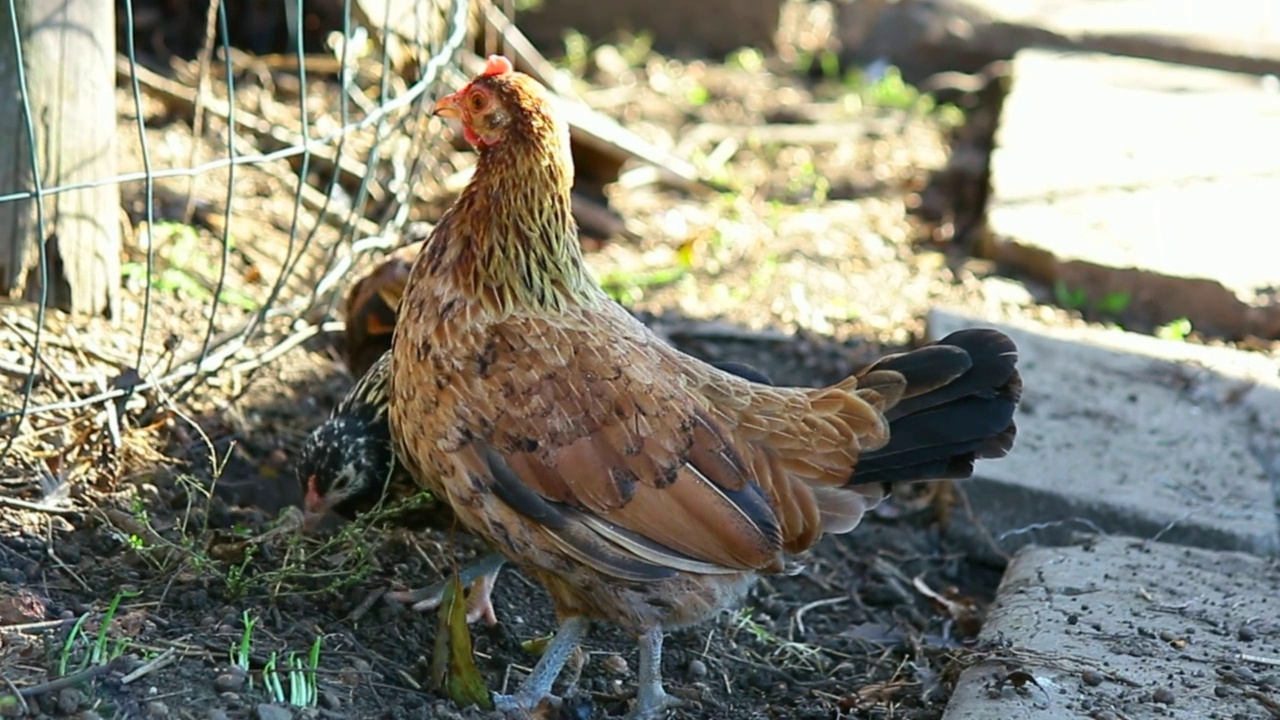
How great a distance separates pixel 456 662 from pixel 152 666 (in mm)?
593

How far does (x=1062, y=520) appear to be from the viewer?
410cm

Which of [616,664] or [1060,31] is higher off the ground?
[1060,31]

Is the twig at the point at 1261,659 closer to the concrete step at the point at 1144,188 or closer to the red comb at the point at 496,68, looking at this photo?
the red comb at the point at 496,68

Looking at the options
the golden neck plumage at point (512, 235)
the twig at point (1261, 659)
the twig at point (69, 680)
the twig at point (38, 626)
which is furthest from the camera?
the twig at point (1261, 659)

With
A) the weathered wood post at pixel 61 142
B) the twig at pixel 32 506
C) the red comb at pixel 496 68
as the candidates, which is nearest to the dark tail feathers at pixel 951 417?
the red comb at pixel 496 68

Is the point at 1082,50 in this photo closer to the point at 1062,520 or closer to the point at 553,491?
the point at 1062,520

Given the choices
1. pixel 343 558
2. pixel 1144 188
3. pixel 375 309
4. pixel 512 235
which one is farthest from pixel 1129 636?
pixel 1144 188

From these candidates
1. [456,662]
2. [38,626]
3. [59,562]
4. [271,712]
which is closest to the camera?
[271,712]

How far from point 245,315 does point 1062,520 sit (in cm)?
243

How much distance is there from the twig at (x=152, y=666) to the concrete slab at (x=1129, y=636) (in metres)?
1.55

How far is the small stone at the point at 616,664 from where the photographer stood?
3.39m

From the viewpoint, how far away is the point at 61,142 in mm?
3588

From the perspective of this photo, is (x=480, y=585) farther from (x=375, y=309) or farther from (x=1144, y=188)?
(x=1144, y=188)

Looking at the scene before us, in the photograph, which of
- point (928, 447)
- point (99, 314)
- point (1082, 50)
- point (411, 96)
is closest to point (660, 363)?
point (928, 447)
